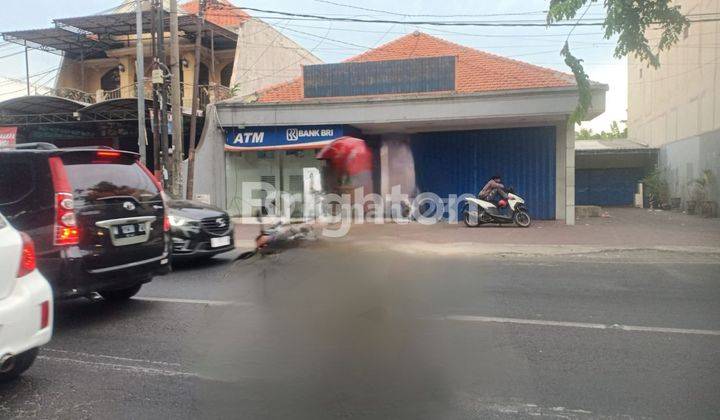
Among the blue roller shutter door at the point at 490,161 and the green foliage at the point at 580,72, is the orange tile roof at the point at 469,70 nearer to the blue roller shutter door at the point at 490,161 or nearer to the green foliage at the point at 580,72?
the blue roller shutter door at the point at 490,161

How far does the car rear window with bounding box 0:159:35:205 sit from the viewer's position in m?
4.71

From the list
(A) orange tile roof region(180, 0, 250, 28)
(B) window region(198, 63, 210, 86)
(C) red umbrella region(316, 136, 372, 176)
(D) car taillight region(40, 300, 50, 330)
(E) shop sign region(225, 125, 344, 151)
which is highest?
(A) orange tile roof region(180, 0, 250, 28)

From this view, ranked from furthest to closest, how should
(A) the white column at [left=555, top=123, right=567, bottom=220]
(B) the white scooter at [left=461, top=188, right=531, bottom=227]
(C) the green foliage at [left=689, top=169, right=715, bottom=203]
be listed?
(C) the green foliage at [left=689, top=169, right=715, bottom=203], (A) the white column at [left=555, top=123, right=567, bottom=220], (B) the white scooter at [left=461, top=188, right=531, bottom=227]

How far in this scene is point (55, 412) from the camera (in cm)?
330

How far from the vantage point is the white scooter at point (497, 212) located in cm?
1423

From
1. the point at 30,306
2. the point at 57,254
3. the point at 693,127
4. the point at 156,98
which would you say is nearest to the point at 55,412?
the point at 30,306

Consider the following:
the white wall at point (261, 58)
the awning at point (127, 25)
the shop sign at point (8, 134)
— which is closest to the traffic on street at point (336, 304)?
the white wall at point (261, 58)

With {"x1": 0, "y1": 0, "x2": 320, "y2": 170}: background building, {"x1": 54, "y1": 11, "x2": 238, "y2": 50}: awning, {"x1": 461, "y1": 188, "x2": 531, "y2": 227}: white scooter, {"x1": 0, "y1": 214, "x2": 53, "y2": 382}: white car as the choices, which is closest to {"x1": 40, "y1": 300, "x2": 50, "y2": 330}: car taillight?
{"x1": 0, "y1": 214, "x2": 53, "y2": 382}: white car

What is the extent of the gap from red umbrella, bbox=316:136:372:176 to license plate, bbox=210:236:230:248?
4695 millimetres

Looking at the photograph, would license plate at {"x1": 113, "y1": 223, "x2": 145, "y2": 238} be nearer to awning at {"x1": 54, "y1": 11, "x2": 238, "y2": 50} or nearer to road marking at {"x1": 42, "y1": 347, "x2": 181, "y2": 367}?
road marking at {"x1": 42, "y1": 347, "x2": 181, "y2": 367}

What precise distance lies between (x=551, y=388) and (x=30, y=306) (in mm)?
3370

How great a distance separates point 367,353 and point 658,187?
76.1ft

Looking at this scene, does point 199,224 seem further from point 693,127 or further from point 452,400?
point 693,127

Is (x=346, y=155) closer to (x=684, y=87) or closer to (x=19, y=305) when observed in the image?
(x=19, y=305)
